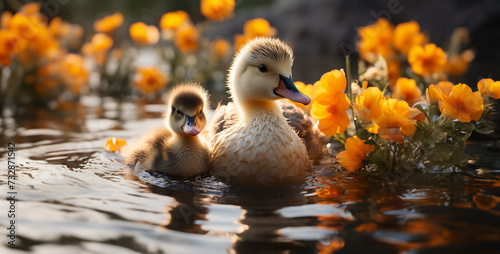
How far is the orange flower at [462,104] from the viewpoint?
10.8ft

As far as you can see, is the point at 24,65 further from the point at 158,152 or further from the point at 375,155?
the point at 375,155


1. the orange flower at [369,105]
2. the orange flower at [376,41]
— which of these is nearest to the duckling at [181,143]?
the orange flower at [369,105]

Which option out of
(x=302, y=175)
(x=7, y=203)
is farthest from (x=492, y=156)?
(x=7, y=203)

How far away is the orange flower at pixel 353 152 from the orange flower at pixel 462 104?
0.55 meters

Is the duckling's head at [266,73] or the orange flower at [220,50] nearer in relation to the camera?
the duckling's head at [266,73]

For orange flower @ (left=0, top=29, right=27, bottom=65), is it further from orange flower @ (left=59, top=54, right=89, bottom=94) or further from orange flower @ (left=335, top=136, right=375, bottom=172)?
orange flower @ (left=335, top=136, right=375, bottom=172)

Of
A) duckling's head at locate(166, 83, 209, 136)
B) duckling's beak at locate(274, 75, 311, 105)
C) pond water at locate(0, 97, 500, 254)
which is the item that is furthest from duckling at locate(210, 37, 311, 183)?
duckling's head at locate(166, 83, 209, 136)

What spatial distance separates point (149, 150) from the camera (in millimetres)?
3785

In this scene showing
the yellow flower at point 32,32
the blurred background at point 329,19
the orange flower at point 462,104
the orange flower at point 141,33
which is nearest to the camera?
the orange flower at point 462,104

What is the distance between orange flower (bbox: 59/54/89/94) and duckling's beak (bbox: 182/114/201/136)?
421 cm

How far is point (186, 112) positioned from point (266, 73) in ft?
1.96

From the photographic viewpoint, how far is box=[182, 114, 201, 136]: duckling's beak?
341 cm

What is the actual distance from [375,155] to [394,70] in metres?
3.79

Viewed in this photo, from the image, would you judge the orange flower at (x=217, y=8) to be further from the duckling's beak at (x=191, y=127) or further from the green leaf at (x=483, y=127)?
the green leaf at (x=483, y=127)
